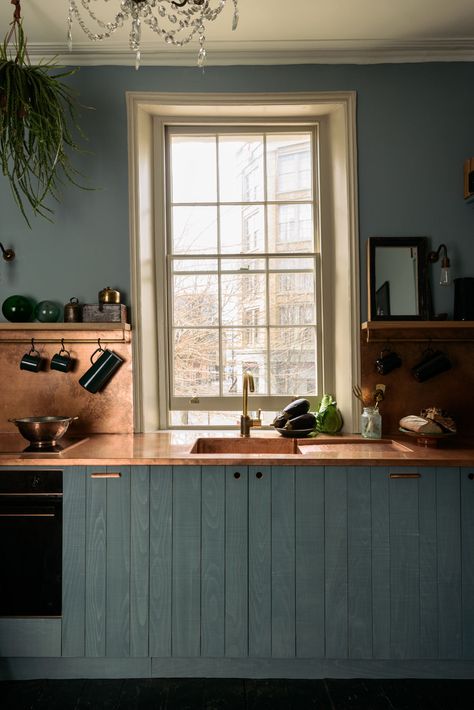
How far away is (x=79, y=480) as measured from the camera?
233 cm

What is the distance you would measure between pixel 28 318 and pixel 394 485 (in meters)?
1.98

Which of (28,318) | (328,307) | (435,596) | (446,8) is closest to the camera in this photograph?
(435,596)

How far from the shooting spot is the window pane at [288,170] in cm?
313

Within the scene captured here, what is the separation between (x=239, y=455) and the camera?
2.32 metres

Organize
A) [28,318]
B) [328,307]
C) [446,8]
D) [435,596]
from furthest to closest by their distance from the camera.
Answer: [328,307], [28,318], [446,8], [435,596]

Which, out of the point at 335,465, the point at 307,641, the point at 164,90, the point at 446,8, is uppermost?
the point at 446,8

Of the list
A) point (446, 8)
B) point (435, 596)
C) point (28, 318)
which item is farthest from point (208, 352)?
point (446, 8)

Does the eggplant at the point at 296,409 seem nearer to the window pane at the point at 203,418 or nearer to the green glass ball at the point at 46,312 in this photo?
the window pane at the point at 203,418

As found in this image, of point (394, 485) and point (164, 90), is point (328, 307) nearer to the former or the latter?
point (394, 485)

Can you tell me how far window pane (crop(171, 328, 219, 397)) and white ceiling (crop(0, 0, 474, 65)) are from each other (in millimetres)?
1467

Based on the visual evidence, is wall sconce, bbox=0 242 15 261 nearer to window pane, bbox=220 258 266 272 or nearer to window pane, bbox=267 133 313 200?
window pane, bbox=220 258 266 272

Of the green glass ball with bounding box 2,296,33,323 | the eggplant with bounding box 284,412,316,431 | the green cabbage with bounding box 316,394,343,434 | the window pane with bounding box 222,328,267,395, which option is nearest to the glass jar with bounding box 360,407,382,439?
the green cabbage with bounding box 316,394,343,434

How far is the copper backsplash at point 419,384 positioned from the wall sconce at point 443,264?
315 millimetres

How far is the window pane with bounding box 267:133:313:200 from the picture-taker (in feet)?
10.3
